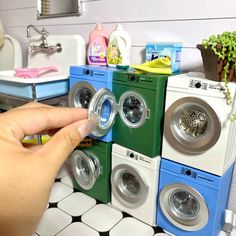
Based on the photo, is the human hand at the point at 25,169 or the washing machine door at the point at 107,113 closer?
the human hand at the point at 25,169

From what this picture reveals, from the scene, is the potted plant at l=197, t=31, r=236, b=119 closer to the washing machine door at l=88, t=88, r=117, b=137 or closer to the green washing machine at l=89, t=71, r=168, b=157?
the green washing machine at l=89, t=71, r=168, b=157

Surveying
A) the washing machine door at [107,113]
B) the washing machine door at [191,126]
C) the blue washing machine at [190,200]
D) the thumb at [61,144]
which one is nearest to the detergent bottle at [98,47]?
the washing machine door at [107,113]

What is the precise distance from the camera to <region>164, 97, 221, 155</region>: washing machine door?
1.23 metres

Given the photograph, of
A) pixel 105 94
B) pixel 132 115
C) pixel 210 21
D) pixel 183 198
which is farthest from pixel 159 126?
pixel 210 21

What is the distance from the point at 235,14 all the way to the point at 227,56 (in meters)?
0.42

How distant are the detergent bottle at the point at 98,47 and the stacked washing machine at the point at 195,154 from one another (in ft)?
2.20

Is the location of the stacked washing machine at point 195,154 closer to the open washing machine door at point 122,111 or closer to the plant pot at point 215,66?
the plant pot at point 215,66

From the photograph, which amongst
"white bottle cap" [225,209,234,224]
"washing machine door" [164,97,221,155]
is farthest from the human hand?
"white bottle cap" [225,209,234,224]

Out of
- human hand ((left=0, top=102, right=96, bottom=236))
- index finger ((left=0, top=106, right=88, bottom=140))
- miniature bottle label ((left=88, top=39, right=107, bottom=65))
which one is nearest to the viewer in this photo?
human hand ((left=0, top=102, right=96, bottom=236))

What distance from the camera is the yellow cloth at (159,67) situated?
1.44 meters

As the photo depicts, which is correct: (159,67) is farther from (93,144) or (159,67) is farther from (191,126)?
(93,144)

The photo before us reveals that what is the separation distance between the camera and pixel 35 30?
7.93 feet

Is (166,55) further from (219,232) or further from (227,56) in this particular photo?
(219,232)

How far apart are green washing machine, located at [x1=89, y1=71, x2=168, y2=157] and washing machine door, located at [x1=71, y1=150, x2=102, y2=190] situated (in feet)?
0.80
